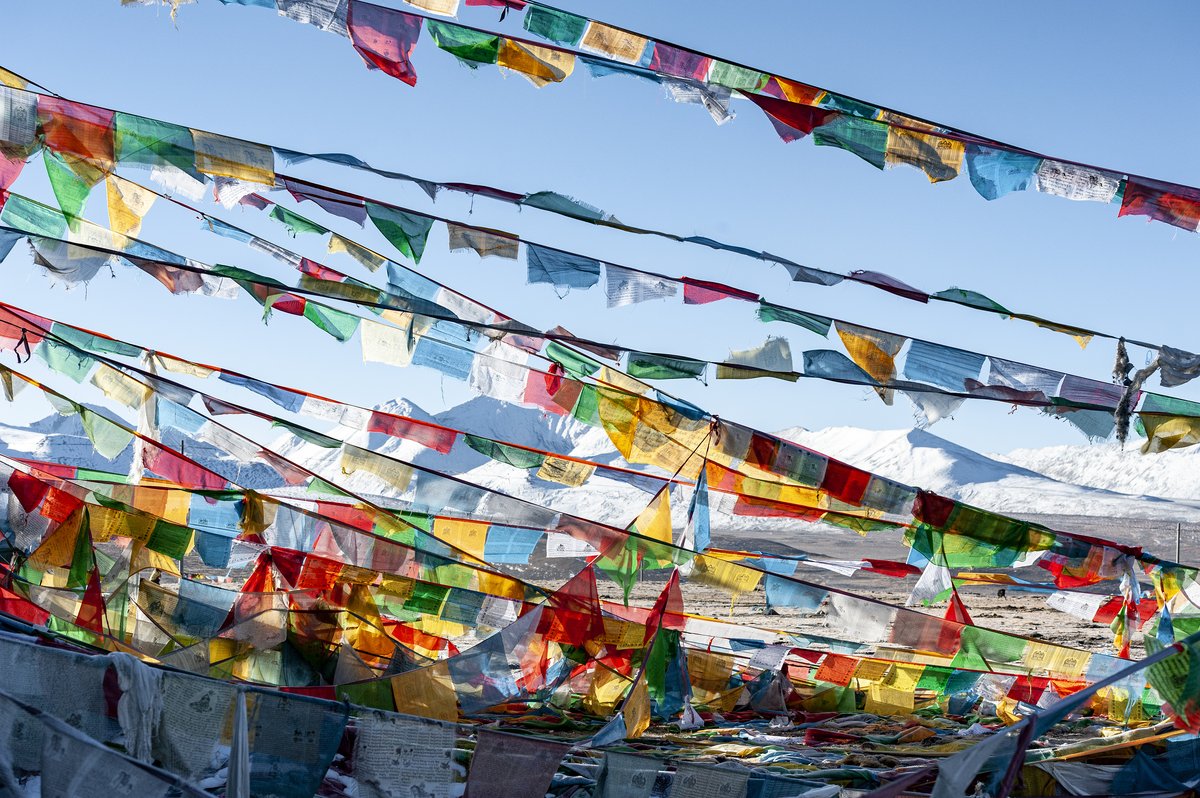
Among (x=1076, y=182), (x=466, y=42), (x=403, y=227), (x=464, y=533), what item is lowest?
(x=464, y=533)

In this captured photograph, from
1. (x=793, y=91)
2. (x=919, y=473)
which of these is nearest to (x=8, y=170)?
(x=793, y=91)

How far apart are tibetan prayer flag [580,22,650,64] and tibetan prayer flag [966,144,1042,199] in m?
1.93

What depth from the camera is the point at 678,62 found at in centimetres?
698

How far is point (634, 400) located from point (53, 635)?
14.6ft

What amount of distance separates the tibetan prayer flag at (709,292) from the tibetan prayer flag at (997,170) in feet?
5.31

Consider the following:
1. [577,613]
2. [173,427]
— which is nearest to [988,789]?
[577,613]

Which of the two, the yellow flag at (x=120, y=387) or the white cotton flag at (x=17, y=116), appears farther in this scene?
the yellow flag at (x=120, y=387)

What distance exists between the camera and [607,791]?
5188 mm

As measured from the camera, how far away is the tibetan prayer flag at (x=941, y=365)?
757cm

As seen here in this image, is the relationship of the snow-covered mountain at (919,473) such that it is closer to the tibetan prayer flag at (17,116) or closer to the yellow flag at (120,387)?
the yellow flag at (120,387)

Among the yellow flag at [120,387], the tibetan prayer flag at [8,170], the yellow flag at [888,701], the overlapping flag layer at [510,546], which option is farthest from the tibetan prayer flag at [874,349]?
Answer: the yellow flag at [120,387]

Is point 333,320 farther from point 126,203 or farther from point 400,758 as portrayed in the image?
point 400,758

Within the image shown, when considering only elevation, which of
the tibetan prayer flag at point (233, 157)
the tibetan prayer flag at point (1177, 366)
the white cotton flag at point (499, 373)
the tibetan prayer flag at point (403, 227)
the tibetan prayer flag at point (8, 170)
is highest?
the tibetan prayer flag at point (1177, 366)

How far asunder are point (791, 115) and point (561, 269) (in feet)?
6.76
